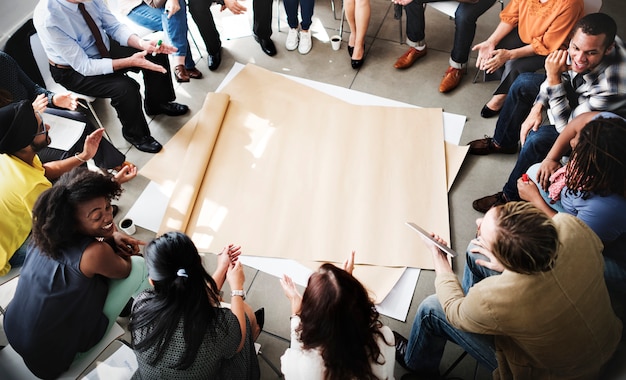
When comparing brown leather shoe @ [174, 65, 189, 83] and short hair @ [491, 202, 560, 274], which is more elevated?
short hair @ [491, 202, 560, 274]

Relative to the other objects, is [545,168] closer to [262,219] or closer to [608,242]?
[608,242]

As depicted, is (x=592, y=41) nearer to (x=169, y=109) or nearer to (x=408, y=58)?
(x=408, y=58)

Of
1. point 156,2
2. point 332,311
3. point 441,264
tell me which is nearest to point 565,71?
point 441,264

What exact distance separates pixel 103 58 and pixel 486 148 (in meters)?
2.60

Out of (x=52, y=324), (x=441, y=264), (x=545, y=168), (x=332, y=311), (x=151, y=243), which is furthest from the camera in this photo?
(x=545, y=168)

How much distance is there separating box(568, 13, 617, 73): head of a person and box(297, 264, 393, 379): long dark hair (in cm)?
188

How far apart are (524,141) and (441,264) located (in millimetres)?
1270

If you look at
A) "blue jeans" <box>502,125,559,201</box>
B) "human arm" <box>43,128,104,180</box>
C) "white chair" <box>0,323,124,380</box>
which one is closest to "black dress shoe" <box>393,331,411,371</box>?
"blue jeans" <box>502,125,559,201</box>

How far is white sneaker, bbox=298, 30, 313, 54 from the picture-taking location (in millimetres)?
3967

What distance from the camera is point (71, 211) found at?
76.0 inches

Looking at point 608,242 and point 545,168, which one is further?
point 545,168

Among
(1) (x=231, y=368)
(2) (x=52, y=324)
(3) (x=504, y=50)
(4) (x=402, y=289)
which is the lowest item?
(4) (x=402, y=289)

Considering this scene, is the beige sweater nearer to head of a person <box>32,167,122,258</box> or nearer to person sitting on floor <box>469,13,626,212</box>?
person sitting on floor <box>469,13,626,212</box>

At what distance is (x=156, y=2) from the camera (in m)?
3.43
